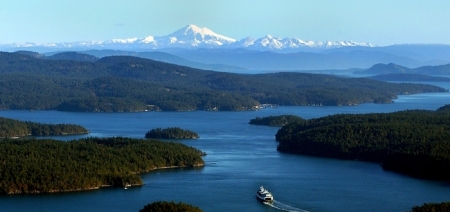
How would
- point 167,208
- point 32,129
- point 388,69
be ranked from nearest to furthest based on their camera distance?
point 167,208 → point 32,129 → point 388,69

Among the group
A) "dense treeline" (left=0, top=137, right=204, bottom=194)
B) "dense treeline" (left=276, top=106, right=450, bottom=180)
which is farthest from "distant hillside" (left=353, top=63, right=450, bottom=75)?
"dense treeline" (left=0, top=137, right=204, bottom=194)

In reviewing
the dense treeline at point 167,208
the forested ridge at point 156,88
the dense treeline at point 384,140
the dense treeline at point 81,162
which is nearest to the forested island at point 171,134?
the dense treeline at point 384,140

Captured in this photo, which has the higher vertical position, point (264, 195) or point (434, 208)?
point (434, 208)

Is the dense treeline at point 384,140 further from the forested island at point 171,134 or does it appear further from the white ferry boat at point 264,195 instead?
the white ferry boat at point 264,195

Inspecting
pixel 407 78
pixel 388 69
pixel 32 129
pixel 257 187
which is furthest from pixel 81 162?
pixel 388 69

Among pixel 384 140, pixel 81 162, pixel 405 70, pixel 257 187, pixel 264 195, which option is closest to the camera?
pixel 264 195

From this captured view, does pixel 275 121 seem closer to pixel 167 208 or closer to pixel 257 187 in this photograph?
pixel 257 187

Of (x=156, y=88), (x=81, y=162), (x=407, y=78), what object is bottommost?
(x=81, y=162)
